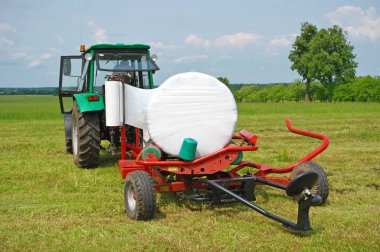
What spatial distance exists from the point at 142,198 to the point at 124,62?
4.00 m

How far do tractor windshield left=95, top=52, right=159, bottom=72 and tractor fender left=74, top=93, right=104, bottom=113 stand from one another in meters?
0.55

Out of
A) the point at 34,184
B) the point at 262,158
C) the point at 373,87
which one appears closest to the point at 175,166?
the point at 34,184

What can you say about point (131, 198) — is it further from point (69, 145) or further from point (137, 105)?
point (69, 145)

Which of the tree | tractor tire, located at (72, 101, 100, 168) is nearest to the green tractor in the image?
tractor tire, located at (72, 101, 100, 168)

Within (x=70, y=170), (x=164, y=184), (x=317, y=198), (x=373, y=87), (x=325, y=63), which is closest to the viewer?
(x=317, y=198)

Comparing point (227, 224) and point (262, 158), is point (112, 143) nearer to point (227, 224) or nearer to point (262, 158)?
point (262, 158)

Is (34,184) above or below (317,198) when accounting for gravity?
below

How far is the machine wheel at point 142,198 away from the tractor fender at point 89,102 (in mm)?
2968

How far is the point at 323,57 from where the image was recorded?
60.4 meters

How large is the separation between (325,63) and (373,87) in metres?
7.10

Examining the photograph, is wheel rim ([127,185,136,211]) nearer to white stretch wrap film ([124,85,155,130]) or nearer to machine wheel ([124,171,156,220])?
machine wheel ([124,171,156,220])

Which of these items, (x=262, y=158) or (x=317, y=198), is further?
(x=262, y=158)

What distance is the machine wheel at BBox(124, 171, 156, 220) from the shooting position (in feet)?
15.9

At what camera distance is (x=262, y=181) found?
5254mm
